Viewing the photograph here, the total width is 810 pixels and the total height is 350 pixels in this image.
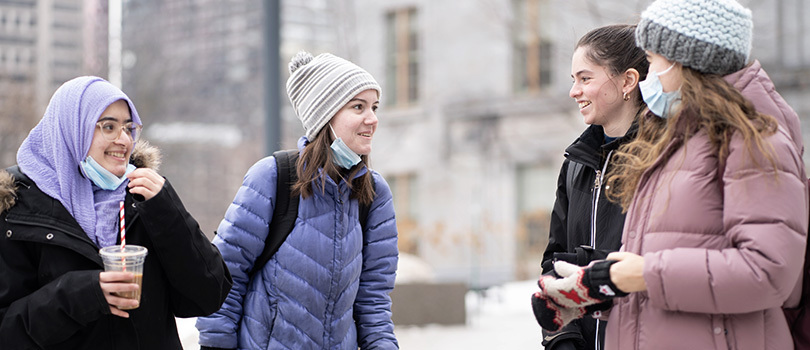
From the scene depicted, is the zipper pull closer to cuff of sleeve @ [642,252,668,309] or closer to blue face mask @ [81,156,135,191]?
cuff of sleeve @ [642,252,668,309]

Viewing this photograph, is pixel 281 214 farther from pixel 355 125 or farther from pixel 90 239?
pixel 90 239

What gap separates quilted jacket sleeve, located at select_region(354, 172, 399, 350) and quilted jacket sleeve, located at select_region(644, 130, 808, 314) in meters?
1.18

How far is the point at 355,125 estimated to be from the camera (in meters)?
2.97

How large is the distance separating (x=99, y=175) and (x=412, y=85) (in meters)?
16.6

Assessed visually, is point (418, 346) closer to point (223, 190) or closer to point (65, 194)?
point (65, 194)

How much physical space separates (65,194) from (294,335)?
829 millimetres

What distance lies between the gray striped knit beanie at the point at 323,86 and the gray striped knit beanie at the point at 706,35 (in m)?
1.12

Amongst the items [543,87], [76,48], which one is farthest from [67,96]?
[543,87]

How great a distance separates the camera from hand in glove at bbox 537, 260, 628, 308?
7.01 ft

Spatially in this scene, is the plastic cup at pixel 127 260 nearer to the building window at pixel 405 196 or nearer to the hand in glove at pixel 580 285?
the hand in glove at pixel 580 285

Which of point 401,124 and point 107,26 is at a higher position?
point 107,26

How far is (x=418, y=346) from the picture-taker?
6352 mm

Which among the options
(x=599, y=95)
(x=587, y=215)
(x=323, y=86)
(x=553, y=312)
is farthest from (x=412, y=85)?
(x=553, y=312)

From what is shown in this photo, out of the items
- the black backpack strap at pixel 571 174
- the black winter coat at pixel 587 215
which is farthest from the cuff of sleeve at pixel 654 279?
the black backpack strap at pixel 571 174
